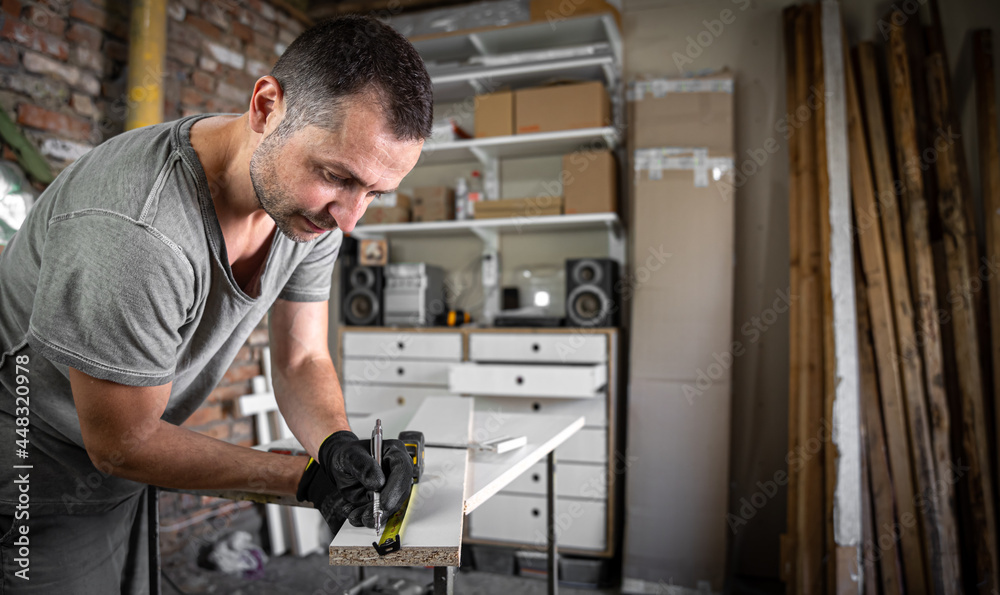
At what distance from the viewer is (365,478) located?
88 cm

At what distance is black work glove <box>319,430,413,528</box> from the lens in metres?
0.89

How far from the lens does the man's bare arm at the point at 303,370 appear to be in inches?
48.5

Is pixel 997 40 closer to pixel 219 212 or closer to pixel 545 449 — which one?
pixel 545 449

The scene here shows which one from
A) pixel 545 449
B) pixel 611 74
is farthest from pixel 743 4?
pixel 545 449

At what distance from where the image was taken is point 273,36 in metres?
3.35

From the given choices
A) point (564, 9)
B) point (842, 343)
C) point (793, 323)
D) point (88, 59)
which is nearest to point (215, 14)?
point (88, 59)

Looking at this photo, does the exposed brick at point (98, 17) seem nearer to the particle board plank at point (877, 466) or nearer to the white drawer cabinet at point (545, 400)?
the white drawer cabinet at point (545, 400)

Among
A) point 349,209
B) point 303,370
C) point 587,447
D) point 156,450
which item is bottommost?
point 587,447

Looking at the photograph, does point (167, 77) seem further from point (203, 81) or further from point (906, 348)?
point (906, 348)

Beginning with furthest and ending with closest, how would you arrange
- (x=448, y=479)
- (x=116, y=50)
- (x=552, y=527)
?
(x=116, y=50), (x=552, y=527), (x=448, y=479)

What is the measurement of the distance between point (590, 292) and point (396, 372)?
3.33ft

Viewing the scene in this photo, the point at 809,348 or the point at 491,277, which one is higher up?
the point at 491,277

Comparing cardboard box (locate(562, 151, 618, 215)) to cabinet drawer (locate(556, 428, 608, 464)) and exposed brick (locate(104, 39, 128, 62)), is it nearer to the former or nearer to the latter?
cabinet drawer (locate(556, 428, 608, 464))

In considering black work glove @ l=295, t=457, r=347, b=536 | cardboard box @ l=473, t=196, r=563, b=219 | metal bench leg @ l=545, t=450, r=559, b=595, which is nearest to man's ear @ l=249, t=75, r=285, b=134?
black work glove @ l=295, t=457, r=347, b=536
